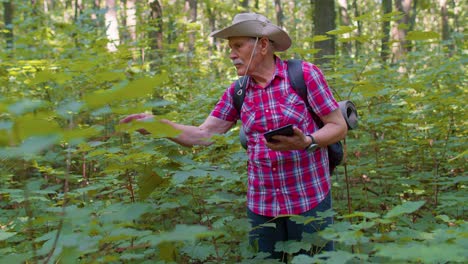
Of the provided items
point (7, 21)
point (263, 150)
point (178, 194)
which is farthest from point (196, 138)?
→ point (7, 21)

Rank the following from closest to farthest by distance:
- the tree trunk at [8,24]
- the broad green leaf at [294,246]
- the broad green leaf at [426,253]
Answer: the broad green leaf at [426,253] < the broad green leaf at [294,246] < the tree trunk at [8,24]

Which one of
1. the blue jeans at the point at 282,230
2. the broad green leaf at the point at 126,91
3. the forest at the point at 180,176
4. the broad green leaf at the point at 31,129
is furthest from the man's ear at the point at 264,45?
the broad green leaf at the point at 31,129

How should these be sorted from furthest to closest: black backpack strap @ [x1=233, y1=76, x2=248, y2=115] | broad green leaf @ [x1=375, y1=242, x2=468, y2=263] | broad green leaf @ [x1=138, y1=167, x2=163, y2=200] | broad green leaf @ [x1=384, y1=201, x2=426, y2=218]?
black backpack strap @ [x1=233, y1=76, x2=248, y2=115]
broad green leaf @ [x1=138, y1=167, x2=163, y2=200]
broad green leaf @ [x1=384, y1=201, x2=426, y2=218]
broad green leaf @ [x1=375, y1=242, x2=468, y2=263]

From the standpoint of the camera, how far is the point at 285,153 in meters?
2.63

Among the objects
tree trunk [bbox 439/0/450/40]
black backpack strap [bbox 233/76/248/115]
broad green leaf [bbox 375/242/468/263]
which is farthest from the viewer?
tree trunk [bbox 439/0/450/40]

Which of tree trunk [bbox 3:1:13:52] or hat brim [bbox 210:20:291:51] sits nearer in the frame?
hat brim [bbox 210:20:291:51]

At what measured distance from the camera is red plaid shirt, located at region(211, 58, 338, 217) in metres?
2.61

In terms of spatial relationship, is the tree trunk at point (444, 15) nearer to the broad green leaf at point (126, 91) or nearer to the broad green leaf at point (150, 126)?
the broad green leaf at point (150, 126)

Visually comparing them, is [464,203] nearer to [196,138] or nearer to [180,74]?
[196,138]

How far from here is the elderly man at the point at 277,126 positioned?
2.61 metres

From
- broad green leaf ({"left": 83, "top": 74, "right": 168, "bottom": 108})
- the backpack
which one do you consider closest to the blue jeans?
the backpack

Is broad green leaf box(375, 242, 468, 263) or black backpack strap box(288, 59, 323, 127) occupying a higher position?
black backpack strap box(288, 59, 323, 127)

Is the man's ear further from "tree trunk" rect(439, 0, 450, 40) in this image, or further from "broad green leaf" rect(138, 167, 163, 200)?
"tree trunk" rect(439, 0, 450, 40)

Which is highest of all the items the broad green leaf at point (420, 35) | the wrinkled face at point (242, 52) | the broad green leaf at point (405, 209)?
the broad green leaf at point (420, 35)
